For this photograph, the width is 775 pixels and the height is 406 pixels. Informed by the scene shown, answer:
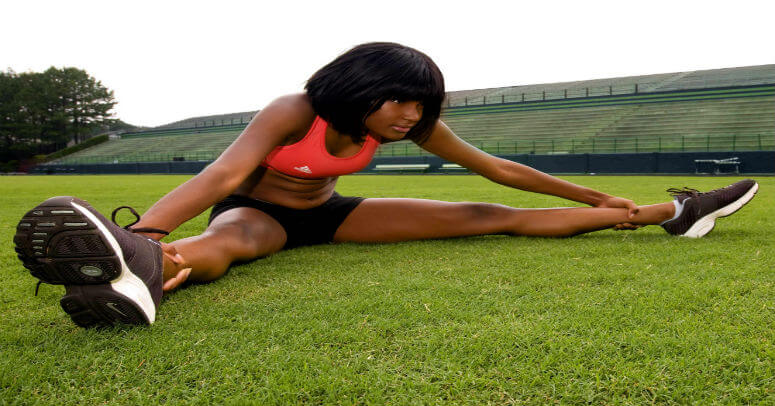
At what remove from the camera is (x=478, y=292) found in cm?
177

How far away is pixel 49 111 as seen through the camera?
175ft

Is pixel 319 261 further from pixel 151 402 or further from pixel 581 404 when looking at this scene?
pixel 581 404

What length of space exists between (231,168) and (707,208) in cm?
274

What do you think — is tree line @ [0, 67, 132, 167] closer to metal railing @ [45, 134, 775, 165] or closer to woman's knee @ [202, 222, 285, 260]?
metal railing @ [45, 134, 775, 165]

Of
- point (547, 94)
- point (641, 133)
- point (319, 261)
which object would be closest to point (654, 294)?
point (319, 261)

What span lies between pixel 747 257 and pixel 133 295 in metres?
2.61

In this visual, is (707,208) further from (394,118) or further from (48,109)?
(48,109)

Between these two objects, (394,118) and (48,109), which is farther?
(48,109)

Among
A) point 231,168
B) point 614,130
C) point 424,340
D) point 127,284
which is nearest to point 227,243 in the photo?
point 231,168

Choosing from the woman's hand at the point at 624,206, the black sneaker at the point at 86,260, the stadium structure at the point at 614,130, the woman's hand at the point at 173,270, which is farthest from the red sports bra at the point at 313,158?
the stadium structure at the point at 614,130

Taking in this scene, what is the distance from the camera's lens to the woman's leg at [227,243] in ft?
6.03

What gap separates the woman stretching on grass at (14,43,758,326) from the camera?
1.30m

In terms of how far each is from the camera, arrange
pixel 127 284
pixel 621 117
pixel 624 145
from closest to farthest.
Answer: pixel 127 284
pixel 624 145
pixel 621 117

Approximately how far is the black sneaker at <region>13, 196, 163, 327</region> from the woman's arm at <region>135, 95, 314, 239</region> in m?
0.23
